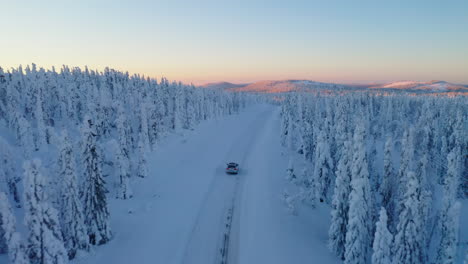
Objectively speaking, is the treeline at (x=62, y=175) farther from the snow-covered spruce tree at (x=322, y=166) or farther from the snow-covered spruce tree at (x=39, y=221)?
the snow-covered spruce tree at (x=322, y=166)

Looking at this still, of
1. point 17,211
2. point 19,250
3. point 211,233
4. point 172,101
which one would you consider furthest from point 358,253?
point 172,101

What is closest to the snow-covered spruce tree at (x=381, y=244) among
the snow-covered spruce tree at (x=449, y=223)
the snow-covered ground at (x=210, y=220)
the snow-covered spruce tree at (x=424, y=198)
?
the snow-covered spruce tree at (x=424, y=198)

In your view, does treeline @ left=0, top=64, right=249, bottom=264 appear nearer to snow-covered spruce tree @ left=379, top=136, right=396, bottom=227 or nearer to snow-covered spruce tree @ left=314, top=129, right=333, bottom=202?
snow-covered spruce tree @ left=314, top=129, right=333, bottom=202

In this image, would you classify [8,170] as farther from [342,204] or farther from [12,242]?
[342,204]

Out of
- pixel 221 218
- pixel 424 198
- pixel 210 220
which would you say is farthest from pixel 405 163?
pixel 210 220

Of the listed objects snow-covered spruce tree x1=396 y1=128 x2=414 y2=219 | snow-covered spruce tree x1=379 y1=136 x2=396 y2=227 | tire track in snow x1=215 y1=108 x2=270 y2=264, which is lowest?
tire track in snow x1=215 y1=108 x2=270 y2=264

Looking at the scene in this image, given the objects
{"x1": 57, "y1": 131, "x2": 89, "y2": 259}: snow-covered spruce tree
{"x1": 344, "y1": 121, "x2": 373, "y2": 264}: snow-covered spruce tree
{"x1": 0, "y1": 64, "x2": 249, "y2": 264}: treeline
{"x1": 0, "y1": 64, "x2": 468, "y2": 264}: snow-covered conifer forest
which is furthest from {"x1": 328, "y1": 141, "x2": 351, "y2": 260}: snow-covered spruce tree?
{"x1": 57, "y1": 131, "x2": 89, "y2": 259}: snow-covered spruce tree
